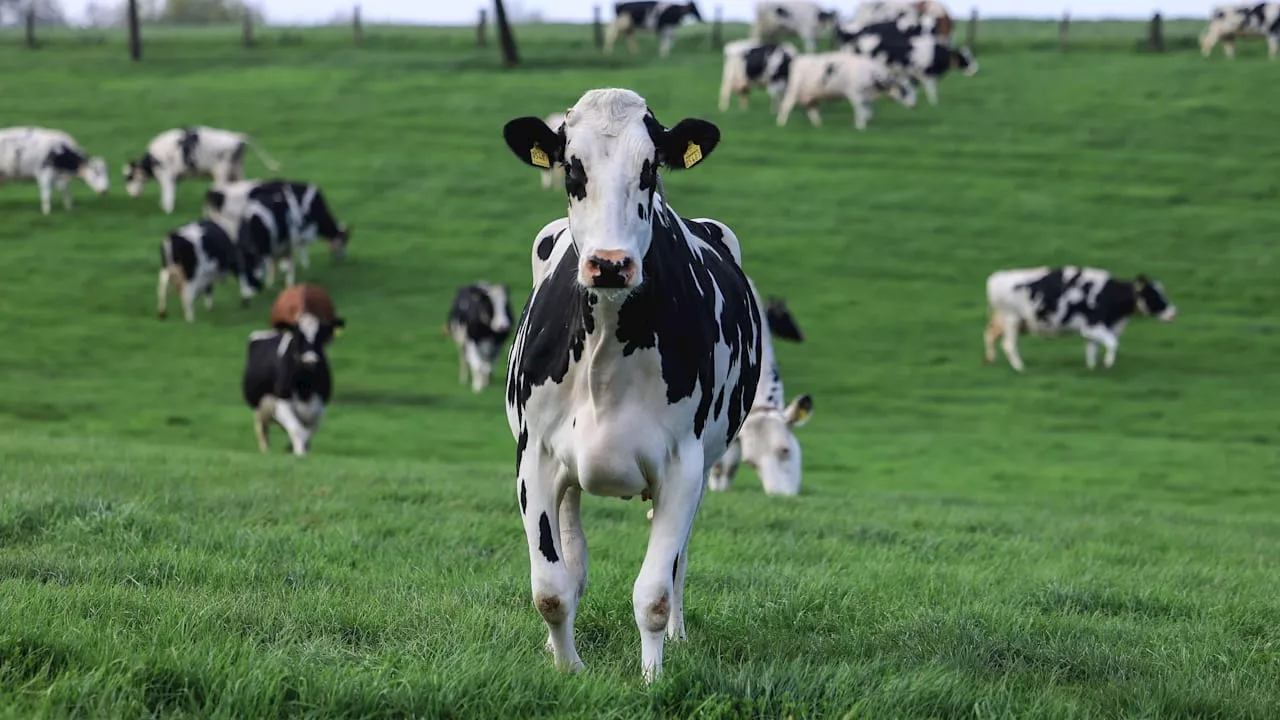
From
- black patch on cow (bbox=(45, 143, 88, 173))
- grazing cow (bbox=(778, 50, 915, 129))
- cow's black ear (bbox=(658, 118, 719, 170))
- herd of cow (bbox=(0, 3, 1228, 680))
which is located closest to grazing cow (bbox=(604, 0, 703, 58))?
grazing cow (bbox=(778, 50, 915, 129))

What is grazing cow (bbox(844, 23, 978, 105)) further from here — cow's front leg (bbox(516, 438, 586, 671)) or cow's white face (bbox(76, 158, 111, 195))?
cow's front leg (bbox(516, 438, 586, 671))

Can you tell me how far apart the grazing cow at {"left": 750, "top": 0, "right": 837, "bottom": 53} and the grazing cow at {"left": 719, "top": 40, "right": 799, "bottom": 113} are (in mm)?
9070

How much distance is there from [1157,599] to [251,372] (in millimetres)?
14533

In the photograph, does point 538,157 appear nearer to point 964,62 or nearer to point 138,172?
point 138,172

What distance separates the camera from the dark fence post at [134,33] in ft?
178

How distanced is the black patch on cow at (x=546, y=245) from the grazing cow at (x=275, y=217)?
2633cm

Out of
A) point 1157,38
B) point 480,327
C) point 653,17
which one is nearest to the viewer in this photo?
point 480,327

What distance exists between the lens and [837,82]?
43438mm

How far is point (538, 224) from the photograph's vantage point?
3656cm

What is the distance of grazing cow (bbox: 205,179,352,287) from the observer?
32.3 metres

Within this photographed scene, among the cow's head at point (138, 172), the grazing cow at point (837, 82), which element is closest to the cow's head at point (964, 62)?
the grazing cow at point (837, 82)

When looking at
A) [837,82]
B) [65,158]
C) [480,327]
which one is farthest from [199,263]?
[837,82]

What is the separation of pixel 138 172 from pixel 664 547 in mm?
35899

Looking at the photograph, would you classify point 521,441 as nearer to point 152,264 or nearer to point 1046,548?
point 1046,548
